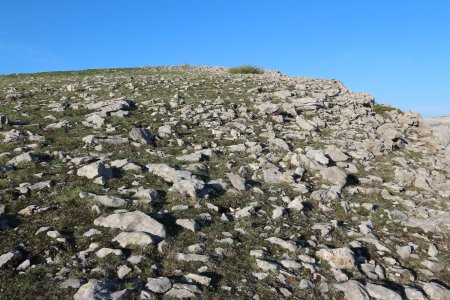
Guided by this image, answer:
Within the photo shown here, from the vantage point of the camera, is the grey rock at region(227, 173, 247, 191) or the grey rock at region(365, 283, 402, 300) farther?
the grey rock at region(227, 173, 247, 191)

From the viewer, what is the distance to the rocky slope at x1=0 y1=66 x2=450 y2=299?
773cm

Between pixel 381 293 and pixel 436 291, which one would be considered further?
pixel 436 291

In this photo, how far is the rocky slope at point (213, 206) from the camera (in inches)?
304

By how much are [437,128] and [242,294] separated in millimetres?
17549

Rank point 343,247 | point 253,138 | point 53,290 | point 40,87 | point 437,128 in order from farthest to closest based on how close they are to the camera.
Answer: point 40,87 < point 437,128 < point 253,138 < point 343,247 < point 53,290

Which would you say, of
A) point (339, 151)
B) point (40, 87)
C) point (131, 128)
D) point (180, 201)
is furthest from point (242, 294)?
point (40, 87)

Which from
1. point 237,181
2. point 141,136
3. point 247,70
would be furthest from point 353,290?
point 247,70

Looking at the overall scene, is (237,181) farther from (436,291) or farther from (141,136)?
(436,291)

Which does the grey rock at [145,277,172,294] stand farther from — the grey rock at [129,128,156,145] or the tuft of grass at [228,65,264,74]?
the tuft of grass at [228,65,264,74]

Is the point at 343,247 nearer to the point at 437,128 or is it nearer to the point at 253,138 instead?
the point at 253,138

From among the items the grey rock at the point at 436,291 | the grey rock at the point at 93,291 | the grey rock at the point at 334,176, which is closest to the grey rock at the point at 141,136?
the grey rock at the point at 334,176

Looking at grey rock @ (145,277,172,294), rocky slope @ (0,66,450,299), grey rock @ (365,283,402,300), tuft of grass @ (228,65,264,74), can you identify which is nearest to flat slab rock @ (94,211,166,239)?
rocky slope @ (0,66,450,299)

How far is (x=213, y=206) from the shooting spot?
1052cm

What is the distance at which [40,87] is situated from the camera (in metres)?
26.1
